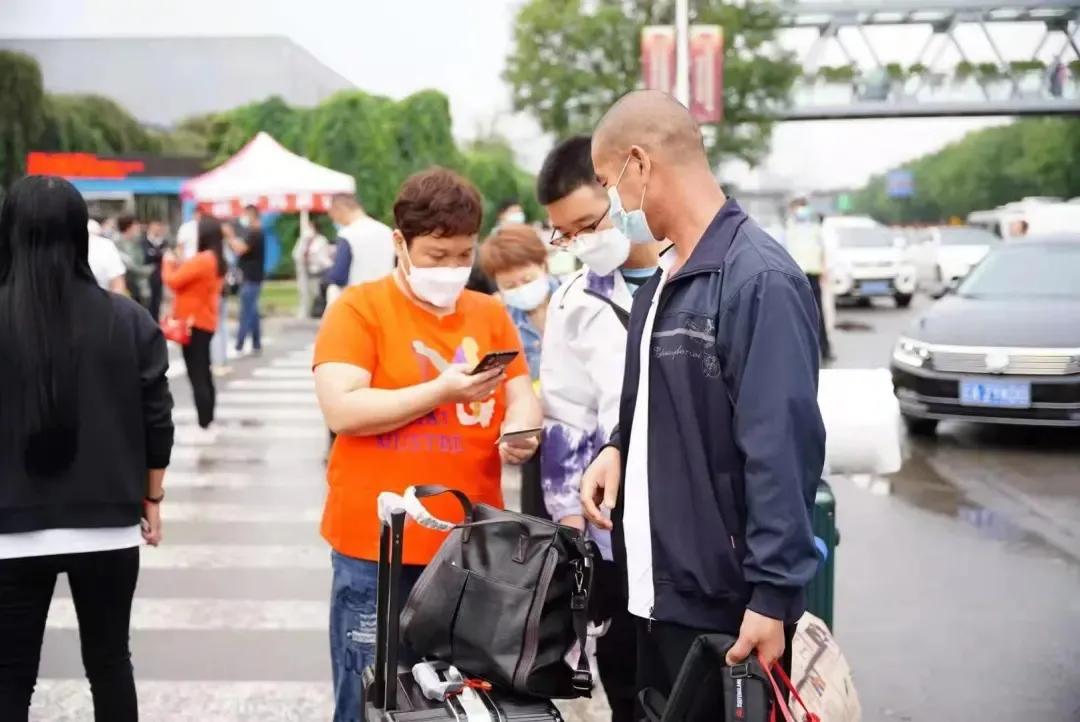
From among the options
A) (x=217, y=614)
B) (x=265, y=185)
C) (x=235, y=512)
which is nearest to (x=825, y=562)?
A: (x=217, y=614)

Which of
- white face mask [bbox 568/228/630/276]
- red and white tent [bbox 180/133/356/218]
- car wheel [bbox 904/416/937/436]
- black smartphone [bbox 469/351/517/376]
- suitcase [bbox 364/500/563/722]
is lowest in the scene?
car wheel [bbox 904/416/937/436]

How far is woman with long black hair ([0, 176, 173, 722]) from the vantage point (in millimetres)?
2957

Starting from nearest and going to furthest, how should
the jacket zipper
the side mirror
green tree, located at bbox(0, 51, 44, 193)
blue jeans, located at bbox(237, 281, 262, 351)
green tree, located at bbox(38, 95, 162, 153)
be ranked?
the jacket zipper, the side mirror, blue jeans, located at bbox(237, 281, 262, 351), green tree, located at bbox(0, 51, 44, 193), green tree, located at bbox(38, 95, 162, 153)

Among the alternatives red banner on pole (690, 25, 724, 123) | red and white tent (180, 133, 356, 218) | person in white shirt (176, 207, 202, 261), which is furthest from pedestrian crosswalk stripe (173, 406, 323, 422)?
red and white tent (180, 133, 356, 218)

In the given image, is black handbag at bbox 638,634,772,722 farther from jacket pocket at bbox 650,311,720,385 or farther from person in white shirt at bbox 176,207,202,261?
person in white shirt at bbox 176,207,202,261

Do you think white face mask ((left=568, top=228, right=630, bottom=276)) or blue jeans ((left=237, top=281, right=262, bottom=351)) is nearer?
white face mask ((left=568, top=228, right=630, bottom=276))

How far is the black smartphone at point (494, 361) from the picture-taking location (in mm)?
2850

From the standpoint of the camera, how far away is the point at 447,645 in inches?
104

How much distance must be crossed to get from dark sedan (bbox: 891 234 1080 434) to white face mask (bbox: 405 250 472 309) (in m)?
6.99

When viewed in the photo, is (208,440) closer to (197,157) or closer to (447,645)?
(447,645)

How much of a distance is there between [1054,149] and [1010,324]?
73.3 m

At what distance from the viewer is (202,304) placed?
9.94 metres

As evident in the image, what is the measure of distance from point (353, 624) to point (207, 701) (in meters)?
1.75

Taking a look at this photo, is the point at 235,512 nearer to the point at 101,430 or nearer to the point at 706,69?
the point at 101,430
